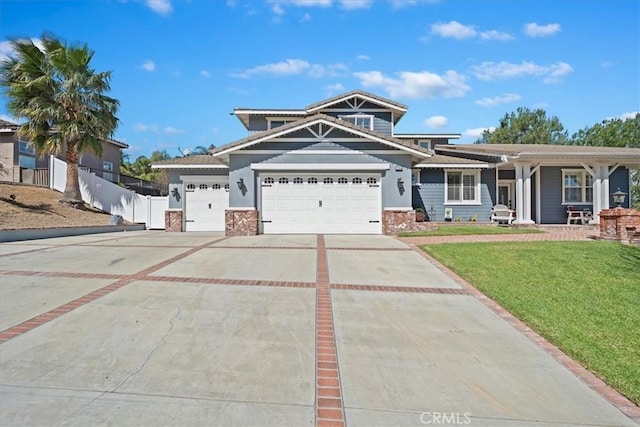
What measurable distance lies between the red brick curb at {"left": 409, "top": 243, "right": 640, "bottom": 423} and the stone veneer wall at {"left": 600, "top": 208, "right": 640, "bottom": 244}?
7.50 meters

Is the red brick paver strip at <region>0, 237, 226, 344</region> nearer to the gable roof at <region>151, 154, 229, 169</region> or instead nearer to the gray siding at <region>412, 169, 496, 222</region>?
the gable roof at <region>151, 154, 229, 169</region>

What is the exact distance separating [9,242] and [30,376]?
12026mm

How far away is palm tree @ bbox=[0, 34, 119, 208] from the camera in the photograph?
16.9 m

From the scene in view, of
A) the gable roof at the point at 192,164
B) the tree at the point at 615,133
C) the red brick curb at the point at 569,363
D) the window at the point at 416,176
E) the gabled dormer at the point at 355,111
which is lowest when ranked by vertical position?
the red brick curb at the point at 569,363

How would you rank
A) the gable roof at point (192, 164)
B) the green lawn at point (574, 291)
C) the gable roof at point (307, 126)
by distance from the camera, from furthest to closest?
the gable roof at point (192, 164) < the gable roof at point (307, 126) < the green lawn at point (574, 291)

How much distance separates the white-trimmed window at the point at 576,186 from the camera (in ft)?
60.2

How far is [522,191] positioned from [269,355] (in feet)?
54.1

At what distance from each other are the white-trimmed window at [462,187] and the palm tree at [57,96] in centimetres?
1769

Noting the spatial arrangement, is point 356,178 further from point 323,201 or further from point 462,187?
point 462,187

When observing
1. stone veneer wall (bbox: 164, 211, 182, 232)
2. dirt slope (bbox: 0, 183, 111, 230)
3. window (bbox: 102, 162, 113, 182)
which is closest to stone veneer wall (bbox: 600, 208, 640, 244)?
stone veneer wall (bbox: 164, 211, 182, 232)

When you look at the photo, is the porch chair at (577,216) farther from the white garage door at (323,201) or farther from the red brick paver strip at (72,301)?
the red brick paver strip at (72,301)

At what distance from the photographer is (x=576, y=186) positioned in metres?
18.4

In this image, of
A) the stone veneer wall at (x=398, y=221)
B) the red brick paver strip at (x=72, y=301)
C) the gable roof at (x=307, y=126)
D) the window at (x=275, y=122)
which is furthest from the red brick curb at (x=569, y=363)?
the window at (x=275, y=122)

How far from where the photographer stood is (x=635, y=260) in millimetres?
8258
